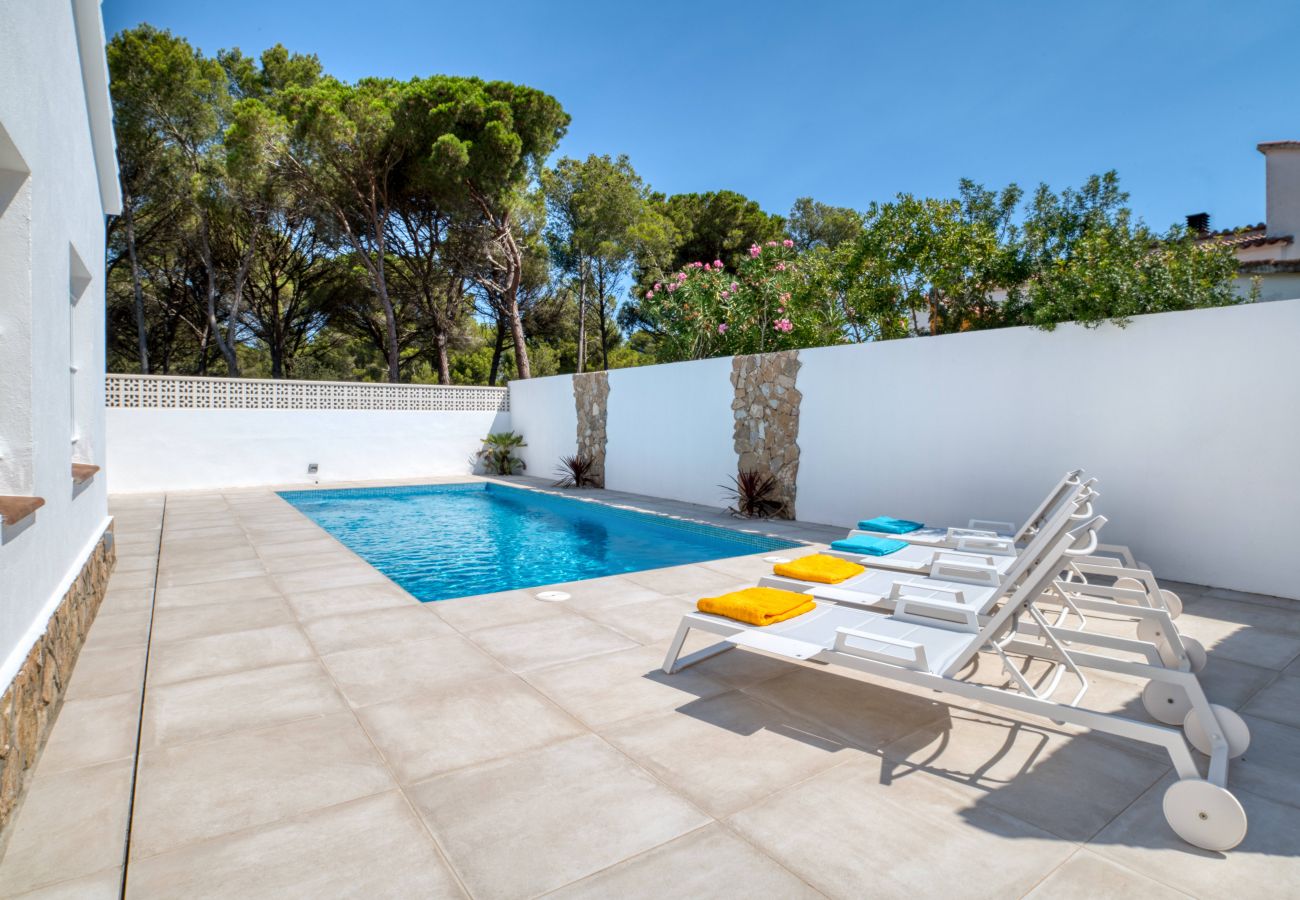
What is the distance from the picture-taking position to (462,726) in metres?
2.91

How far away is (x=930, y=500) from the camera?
295 inches

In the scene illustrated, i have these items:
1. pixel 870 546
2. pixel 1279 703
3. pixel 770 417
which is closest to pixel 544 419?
pixel 770 417

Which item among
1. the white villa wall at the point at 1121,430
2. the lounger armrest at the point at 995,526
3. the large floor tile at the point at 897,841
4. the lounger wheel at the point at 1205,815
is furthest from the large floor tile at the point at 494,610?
the white villa wall at the point at 1121,430

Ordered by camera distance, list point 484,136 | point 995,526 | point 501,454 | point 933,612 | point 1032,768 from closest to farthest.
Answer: point 1032,768 → point 933,612 → point 995,526 → point 484,136 → point 501,454

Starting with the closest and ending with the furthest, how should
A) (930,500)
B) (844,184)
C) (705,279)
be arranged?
(930,500) → (705,279) → (844,184)

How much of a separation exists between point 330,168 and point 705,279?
9504 mm

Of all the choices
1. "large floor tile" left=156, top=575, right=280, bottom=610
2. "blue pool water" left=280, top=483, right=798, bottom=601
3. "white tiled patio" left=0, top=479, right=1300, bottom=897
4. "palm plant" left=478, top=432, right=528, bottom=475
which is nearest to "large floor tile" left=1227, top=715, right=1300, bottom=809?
"white tiled patio" left=0, top=479, right=1300, bottom=897

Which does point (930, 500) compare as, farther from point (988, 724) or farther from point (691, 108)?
point (691, 108)

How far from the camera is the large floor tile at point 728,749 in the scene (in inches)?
95.8

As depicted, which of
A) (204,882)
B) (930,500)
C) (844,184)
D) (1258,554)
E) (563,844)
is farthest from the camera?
(844,184)

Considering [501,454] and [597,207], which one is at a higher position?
[597,207]

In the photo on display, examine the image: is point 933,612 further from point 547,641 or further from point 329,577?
point 329,577

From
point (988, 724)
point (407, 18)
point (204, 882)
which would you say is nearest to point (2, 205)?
point (204, 882)

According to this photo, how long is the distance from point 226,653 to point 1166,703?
4708mm
